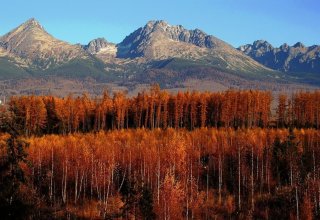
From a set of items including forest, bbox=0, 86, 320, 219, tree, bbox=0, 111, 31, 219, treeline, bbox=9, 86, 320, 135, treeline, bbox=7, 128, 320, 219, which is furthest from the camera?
treeline, bbox=9, 86, 320, 135

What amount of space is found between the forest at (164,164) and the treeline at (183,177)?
0.76 ft

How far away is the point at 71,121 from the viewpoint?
161125mm

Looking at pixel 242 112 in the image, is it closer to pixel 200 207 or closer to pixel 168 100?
pixel 168 100

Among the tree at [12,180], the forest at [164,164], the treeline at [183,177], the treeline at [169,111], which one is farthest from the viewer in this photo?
the treeline at [169,111]

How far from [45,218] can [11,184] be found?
37.1m

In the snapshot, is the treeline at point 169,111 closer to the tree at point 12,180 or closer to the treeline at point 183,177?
the treeline at point 183,177

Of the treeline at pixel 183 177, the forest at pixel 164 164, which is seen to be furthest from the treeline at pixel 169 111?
the treeline at pixel 183 177

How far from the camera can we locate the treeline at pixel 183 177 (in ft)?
257

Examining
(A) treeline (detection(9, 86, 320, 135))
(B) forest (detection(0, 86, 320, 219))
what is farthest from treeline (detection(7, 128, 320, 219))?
(A) treeline (detection(9, 86, 320, 135))

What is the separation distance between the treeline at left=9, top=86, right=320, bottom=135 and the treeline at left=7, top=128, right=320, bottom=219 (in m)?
34.1

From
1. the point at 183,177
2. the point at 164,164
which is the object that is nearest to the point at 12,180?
the point at 183,177

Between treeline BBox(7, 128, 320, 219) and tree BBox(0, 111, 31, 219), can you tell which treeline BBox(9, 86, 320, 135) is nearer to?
treeline BBox(7, 128, 320, 219)

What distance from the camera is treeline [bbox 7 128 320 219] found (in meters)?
78.3

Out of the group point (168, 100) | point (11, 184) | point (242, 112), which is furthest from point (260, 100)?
point (11, 184)
